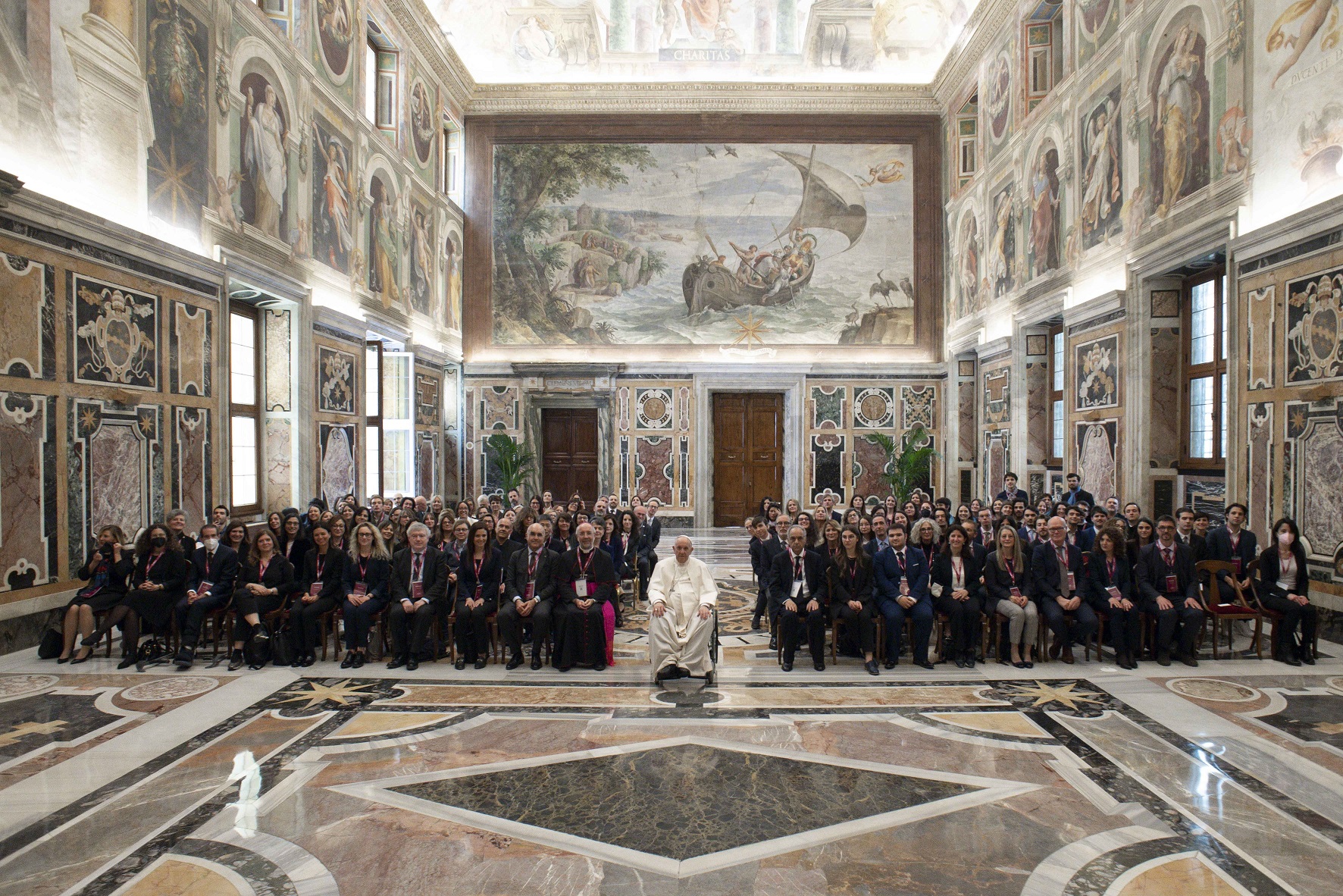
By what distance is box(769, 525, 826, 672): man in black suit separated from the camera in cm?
663

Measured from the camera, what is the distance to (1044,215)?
13.0m

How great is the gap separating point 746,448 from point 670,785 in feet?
49.8

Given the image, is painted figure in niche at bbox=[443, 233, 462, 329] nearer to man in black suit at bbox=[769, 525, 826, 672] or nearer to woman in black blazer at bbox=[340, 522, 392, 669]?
woman in black blazer at bbox=[340, 522, 392, 669]

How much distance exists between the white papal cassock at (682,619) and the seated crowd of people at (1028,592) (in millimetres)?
799

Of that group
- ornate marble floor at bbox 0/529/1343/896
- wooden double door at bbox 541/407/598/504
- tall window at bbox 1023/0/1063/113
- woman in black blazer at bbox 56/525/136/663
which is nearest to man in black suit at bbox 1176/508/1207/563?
ornate marble floor at bbox 0/529/1343/896

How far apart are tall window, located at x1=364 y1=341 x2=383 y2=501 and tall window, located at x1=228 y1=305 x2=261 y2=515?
2.33 metres

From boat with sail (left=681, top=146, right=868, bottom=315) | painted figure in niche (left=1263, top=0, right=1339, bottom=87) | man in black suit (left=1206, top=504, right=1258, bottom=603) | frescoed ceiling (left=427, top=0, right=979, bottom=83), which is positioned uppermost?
frescoed ceiling (left=427, top=0, right=979, bottom=83)

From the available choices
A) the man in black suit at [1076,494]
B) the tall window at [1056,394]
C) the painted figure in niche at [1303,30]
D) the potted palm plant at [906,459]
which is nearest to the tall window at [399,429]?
the potted palm plant at [906,459]

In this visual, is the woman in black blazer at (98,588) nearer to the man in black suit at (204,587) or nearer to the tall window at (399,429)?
the man in black suit at (204,587)

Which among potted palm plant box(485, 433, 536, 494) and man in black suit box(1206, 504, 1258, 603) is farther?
potted palm plant box(485, 433, 536, 494)

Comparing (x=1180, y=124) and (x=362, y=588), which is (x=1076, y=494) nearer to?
(x=1180, y=124)

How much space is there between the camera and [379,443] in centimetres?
1284

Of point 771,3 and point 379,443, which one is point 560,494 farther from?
point 771,3

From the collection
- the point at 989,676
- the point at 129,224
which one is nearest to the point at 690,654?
the point at 989,676
